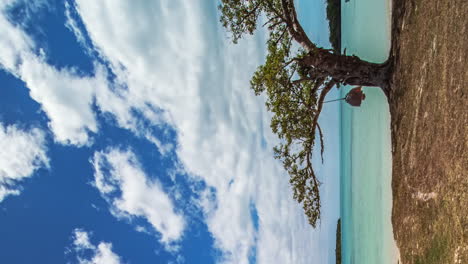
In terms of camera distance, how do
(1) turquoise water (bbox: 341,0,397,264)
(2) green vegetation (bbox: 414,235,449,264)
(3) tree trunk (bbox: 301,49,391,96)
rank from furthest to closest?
(1) turquoise water (bbox: 341,0,397,264)
(3) tree trunk (bbox: 301,49,391,96)
(2) green vegetation (bbox: 414,235,449,264)

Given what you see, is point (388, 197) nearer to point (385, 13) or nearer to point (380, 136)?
point (380, 136)

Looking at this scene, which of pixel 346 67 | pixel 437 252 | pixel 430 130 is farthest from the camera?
pixel 346 67

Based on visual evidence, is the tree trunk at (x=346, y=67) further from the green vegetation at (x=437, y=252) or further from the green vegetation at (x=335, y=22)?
the green vegetation at (x=335, y=22)

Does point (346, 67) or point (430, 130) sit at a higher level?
point (346, 67)

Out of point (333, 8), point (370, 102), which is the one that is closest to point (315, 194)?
point (370, 102)

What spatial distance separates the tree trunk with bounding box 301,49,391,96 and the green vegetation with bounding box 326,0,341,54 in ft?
87.5

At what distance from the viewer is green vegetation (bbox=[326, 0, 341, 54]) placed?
4169cm

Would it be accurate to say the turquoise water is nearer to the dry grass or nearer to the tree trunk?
the dry grass

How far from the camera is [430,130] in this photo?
11180mm

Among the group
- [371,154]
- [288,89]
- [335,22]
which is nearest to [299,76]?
[288,89]

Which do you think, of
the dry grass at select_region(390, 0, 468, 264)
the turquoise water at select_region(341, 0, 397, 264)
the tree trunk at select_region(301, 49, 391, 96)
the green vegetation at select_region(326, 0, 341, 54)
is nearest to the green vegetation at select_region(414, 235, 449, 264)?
the dry grass at select_region(390, 0, 468, 264)

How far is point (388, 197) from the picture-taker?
2098 centimetres

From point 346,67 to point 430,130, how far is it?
6.34 meters

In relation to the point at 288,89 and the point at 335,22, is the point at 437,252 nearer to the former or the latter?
the point at 288,89
